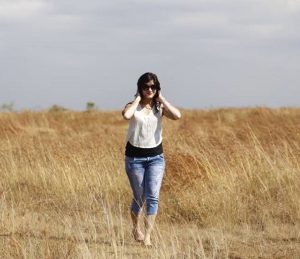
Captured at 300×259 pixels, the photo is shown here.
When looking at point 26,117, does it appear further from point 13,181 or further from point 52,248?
point 52,248

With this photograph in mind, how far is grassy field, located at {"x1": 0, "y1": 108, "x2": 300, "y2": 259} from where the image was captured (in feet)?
20.5

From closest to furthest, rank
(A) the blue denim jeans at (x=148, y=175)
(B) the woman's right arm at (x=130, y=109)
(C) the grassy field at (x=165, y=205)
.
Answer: (C) the grassy field at (x=165, y=205), (B) the woman's right arm at (x=130, y=109), (A) the blue denim jeans at (x=148, y=175)

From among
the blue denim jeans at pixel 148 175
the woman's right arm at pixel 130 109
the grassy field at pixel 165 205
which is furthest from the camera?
the blue denim jeans at pixel 148 175

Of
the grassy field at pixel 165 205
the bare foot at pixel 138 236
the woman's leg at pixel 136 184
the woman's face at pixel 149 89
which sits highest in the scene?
the woman's face at pixel 149 89

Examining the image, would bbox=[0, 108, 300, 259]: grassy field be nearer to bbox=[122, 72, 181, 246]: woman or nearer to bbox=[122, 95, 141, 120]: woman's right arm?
bbox=[122, 72, 181, 246]: woman

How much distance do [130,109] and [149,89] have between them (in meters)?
0.26

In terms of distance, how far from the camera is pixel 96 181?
9.72 metres

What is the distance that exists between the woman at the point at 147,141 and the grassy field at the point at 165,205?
45cm

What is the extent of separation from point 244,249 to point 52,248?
188cm

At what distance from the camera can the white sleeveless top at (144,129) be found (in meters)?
6.52

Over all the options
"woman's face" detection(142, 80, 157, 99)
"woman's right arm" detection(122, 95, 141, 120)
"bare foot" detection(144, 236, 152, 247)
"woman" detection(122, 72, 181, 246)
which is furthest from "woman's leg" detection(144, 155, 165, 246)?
"woman's face" detection(142, 80, 157, 99)

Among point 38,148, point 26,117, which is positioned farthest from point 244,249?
point 26,117

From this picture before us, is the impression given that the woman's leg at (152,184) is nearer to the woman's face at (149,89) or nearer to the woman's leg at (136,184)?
the woman's leg at (136,184)

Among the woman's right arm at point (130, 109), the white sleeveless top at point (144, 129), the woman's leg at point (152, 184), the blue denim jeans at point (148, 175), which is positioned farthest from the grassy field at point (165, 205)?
the woman's right arm at point (130, 109)
